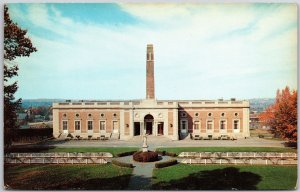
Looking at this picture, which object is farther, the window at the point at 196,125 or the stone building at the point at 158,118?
the window at the point at 196,125

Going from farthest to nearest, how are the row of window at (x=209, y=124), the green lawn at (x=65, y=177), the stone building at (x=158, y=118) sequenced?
the row of window at (x=209, y=124), the stone building at (x=158, y=118), the green lawn at (x=65, y=177)

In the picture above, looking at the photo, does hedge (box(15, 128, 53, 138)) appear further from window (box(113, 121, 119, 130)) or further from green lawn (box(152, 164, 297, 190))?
green lawn (box(152, 164, 297, 190))

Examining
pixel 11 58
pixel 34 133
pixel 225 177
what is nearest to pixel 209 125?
pixel 225 177

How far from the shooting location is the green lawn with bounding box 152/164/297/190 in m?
14.5

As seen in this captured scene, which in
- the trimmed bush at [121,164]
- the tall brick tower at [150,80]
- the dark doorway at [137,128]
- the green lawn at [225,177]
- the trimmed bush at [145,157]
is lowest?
the green lawn at [225,177]

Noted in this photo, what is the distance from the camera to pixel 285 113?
17.9m

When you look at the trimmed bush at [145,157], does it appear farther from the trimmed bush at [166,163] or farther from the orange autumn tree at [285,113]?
the orange autumn tree at [285,113]

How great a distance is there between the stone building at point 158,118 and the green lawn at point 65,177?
777 cm

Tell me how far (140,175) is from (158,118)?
11137mm

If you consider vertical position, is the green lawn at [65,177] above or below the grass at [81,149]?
below

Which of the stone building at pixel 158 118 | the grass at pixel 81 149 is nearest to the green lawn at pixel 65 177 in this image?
the grass at pixel 81 149

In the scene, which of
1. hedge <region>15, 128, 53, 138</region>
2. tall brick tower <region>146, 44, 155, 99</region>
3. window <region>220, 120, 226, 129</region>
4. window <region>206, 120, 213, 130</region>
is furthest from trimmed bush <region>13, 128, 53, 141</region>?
window <region>220, 120, 226, 129</region>

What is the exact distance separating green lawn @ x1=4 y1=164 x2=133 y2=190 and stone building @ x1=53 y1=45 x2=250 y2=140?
25.5 ft

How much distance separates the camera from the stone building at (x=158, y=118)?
81.8ft
